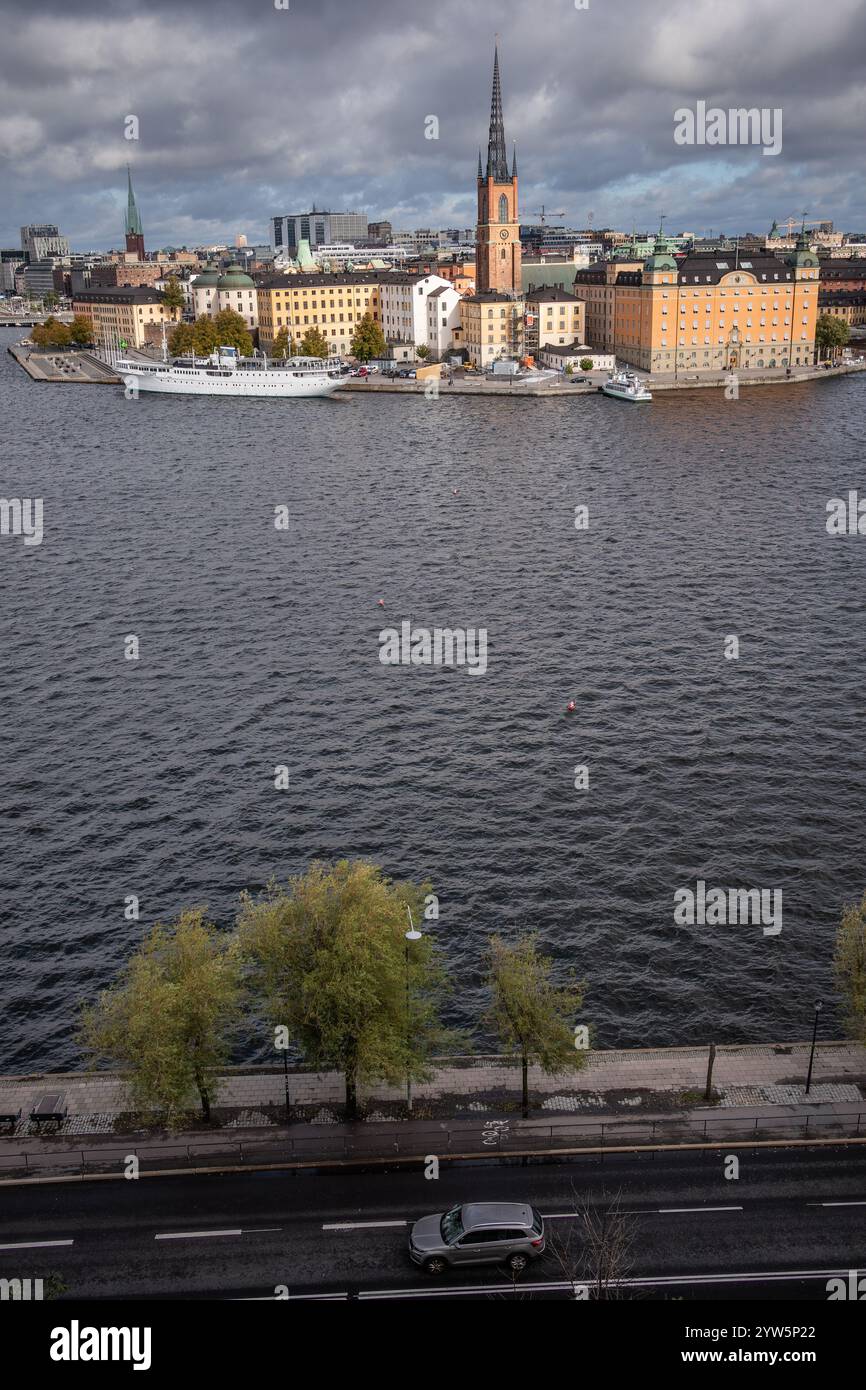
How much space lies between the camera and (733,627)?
50375mm

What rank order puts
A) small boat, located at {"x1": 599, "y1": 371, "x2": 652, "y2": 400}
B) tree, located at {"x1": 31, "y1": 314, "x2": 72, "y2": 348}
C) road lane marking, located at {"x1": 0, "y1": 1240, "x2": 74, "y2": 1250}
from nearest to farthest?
road lane marking, located at {"x1": 0, "y1": 1240, "x2": 74, "y2": 1250} → small boat, located at {"x1": 599, "y1": 371, "x2": 652, "y2": 400} → tree, located at {"x1": 31, "y1": 314, "x2": 72, "y2": 348}

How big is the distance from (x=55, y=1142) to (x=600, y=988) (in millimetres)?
12212

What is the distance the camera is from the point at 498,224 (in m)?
142

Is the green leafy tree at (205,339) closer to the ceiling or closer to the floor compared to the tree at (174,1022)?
closer to the ceiling

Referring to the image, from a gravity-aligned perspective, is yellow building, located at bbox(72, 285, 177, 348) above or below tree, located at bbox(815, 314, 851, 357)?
above

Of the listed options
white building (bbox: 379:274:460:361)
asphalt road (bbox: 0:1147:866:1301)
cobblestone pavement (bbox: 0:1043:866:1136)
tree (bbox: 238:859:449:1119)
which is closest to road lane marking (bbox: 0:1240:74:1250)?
asphalt road (bbox: 0:1147:866:1301)

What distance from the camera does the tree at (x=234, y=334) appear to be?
142875mm

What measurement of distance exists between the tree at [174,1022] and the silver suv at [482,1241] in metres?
5.29

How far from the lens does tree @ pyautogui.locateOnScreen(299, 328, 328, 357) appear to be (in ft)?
452

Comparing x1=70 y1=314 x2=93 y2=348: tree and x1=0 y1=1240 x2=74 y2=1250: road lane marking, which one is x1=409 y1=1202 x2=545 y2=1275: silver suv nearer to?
x1=0 y1=1240 x2=74 y2=1250: road lane marking

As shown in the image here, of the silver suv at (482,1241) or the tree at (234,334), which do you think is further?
the tree at (234,334)

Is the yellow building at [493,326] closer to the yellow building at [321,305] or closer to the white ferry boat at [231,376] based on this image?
the white ferry boat at [231,376]

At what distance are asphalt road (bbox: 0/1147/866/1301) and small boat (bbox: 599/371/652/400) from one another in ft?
317

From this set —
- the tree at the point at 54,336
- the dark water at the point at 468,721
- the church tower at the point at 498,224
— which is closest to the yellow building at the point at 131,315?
the tree at the point at 54,336
